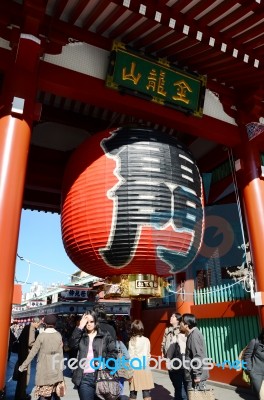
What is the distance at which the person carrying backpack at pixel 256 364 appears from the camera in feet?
12.5

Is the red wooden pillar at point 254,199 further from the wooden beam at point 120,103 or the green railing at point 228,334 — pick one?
the green railing at point 228,334

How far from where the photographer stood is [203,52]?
4.77 m

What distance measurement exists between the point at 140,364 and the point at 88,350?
1.90 m

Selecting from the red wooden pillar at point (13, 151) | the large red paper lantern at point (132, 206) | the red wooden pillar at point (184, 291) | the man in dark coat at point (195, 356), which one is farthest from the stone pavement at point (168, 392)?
the red wooden pillar at point (13, 151)

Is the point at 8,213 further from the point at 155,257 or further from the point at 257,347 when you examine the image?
the point at 257,347

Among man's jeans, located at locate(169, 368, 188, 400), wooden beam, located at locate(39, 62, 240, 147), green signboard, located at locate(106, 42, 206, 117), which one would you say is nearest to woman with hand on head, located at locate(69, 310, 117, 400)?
man's jeans, located at locate(169, 368, 188, 400)

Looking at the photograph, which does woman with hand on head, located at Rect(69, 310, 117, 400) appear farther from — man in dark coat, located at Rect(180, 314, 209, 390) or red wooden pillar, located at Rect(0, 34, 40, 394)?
man in dark coat, located at Rect(180, 314, 209, 390)

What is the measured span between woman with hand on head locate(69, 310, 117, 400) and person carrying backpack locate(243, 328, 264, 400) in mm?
1607

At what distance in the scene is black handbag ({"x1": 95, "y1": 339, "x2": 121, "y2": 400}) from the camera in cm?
326

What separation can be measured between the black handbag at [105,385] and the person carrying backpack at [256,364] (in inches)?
61.7

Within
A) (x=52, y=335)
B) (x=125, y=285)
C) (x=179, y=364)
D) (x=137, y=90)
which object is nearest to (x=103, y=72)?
(x=137, y=90)

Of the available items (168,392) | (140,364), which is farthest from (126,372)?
(168,392)

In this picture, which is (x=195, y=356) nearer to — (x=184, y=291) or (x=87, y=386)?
(x=87, y=386)

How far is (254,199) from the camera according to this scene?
525 centimetres
